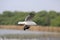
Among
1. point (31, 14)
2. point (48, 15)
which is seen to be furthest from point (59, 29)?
point (31, 14)

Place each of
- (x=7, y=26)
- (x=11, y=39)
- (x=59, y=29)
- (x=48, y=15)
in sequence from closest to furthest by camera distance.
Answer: (x=11, y=39), (x=59, y=29), (x=7, y=26), (x=48, y=15)

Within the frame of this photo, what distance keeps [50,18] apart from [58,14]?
4325 millimetres

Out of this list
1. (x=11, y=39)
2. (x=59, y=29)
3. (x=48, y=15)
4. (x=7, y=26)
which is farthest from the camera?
(x=48, y=15)

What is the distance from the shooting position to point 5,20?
121ft

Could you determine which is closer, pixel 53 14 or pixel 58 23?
pixel 58 23

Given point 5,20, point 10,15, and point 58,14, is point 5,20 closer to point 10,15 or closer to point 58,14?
point 10,15

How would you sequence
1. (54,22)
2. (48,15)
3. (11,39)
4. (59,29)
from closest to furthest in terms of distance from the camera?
(11,39) → (59,29) → (54,22) → (48,15)

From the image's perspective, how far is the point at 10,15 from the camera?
137 ft

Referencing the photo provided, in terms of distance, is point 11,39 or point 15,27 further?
point 15,27

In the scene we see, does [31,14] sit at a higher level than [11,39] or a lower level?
higher

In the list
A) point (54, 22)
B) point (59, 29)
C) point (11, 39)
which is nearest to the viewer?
point (11, 39)

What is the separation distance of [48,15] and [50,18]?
1635 mm

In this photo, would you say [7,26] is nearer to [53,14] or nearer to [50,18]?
[50,18]

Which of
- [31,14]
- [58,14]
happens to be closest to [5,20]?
[58,14]
